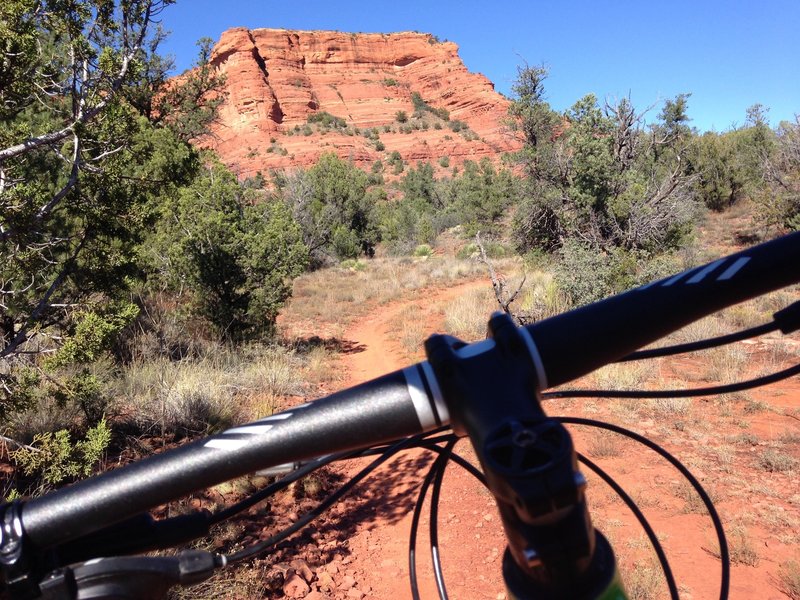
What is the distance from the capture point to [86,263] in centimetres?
438

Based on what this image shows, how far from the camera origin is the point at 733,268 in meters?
0.75

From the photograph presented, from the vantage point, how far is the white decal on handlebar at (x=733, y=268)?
29.3 inches

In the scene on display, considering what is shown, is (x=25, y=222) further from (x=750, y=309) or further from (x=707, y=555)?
(x=750, y=309)

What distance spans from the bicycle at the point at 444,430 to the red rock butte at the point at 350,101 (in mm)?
57915

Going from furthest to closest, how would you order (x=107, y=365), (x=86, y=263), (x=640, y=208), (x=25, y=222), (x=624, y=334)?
(x=640, y=208) < (x=107, y=365) < (x=86, y=263) < (x=25, y=222) < (x=624, y=334)

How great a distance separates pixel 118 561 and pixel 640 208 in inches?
472

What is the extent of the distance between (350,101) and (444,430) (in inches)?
3251

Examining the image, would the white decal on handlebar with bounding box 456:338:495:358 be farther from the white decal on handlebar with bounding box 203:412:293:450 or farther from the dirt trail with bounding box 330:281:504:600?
the dirt trail with bounding box 330:281:504:600

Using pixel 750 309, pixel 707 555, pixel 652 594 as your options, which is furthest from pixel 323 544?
pixel 750 309

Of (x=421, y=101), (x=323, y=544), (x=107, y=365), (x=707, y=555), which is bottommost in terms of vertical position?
(x=707, y=555)

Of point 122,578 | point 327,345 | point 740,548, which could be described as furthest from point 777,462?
point 327,345

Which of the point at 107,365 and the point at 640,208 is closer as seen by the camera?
the point at 107,365

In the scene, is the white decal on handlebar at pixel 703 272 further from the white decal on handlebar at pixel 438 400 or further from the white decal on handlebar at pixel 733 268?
the white decal on handlebar at pixel 438 400

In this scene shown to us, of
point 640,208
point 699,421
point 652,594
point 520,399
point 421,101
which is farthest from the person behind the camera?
point 421,101
